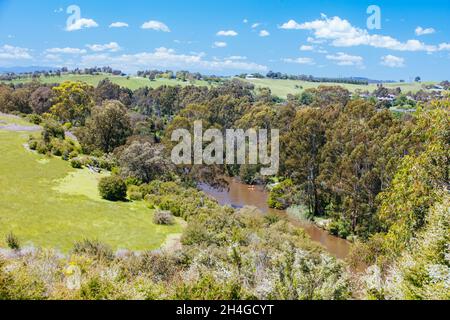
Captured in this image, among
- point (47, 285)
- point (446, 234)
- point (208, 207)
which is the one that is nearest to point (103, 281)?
point (47, 285)

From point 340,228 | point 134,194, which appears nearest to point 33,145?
point 134,194

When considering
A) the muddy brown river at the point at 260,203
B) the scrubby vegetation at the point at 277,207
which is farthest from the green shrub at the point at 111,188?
the muddy brown river at the point at 260,203

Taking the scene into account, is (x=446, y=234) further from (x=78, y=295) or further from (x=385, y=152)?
(x=385, y=152)

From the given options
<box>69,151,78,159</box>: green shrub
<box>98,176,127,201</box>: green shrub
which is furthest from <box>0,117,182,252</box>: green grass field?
<box>69,151,78,159</box>: green shrub

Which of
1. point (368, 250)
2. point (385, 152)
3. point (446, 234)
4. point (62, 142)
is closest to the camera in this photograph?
point (446, 234)

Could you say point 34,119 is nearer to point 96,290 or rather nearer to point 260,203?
point 260,203
